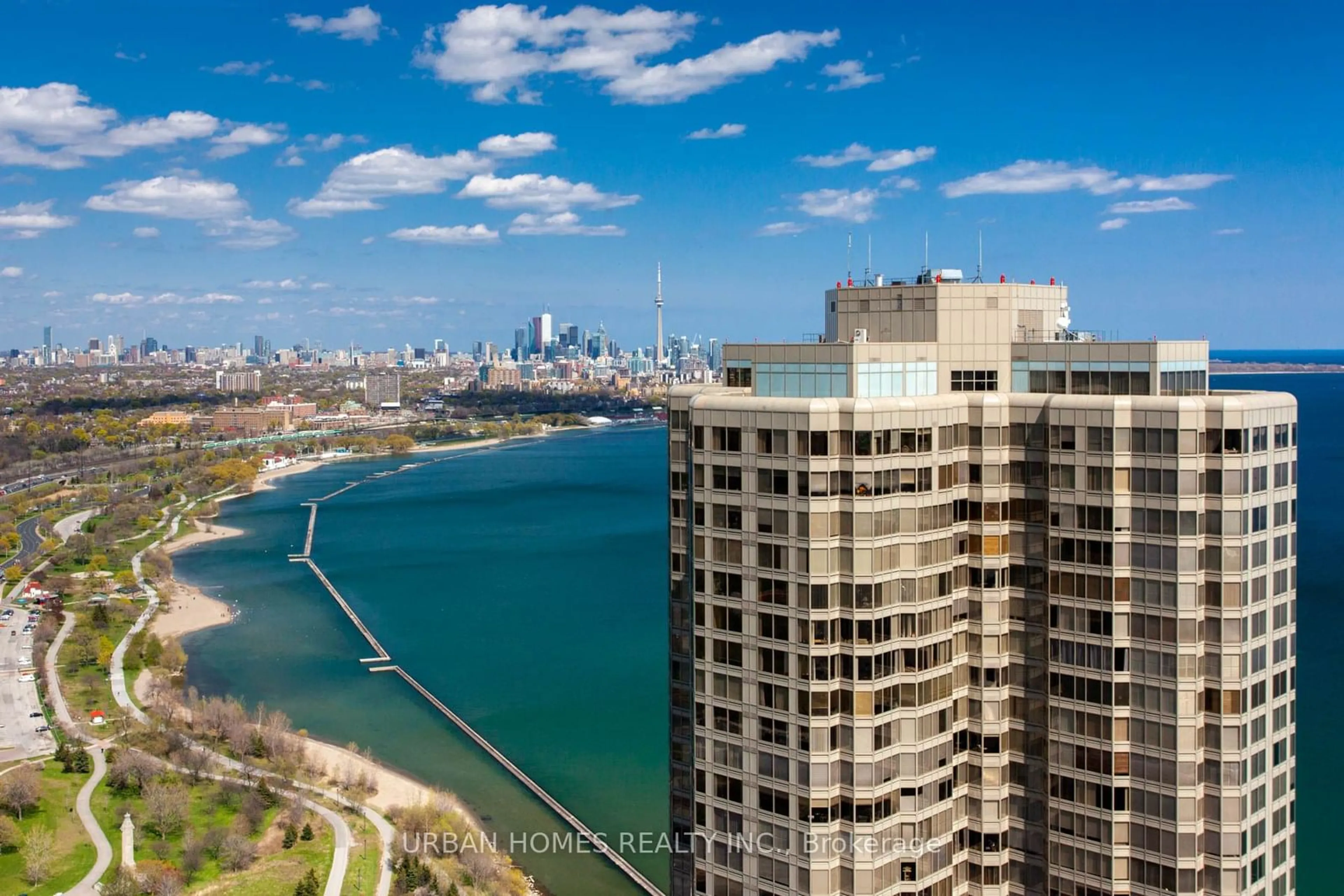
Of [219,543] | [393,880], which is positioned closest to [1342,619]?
[393,880]

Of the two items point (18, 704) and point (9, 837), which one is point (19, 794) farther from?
point (18, 704)

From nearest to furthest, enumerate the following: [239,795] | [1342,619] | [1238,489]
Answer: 1. [1238,489]
2. [239,795]
3. [1342,619]

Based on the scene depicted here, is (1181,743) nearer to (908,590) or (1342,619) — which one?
(908,590)

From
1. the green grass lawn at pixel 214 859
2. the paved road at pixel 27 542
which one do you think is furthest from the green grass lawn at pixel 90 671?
the paved road at pixel 27 542

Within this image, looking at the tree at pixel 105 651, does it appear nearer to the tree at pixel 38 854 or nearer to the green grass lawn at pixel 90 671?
the green grass lawn at pixel 90 671

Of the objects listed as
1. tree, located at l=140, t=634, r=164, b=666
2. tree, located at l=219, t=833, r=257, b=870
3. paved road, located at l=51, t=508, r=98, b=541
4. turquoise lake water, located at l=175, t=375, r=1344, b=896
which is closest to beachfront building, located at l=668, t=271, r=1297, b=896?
turquoise lake water, located at l=175, t=375, r=1344, b=896

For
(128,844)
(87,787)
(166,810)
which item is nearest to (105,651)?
(87,787)

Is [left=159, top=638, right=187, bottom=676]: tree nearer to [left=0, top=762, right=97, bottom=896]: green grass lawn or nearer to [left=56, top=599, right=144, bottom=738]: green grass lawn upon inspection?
[left=56, top=599, right=144, bottom=738]: green grass lawn
